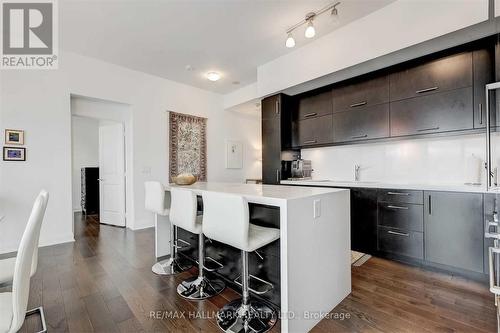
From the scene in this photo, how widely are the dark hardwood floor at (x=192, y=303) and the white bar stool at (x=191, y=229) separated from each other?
3.3 inches

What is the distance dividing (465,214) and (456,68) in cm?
155

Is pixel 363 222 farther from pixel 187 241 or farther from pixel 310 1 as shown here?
pixel 310 1

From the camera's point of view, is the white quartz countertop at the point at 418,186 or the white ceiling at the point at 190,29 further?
the white ceiling at the point at 190,29

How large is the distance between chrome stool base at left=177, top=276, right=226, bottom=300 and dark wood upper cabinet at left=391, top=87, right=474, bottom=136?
9.12 ft

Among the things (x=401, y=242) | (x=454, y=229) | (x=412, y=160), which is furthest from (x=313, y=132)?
(x=454, y=229)

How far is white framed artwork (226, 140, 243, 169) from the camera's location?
19.5 ft

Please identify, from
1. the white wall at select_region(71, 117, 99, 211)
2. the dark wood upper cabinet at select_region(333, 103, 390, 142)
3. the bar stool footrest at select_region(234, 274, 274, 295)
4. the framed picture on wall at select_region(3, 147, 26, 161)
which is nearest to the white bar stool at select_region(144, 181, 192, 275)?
the bar stool footrest at select_region(234, 274, 274, 295)

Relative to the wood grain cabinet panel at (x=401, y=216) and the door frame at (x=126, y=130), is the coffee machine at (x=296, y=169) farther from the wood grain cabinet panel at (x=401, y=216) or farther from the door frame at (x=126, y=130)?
the door frame at (x=126, y=130)

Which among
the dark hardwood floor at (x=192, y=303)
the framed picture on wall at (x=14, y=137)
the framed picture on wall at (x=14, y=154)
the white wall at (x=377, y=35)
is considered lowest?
the dark hardwood floor at (x=192, y=303)

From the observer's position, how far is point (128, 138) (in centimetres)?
454

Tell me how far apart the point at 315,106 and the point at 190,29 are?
2.21 meters

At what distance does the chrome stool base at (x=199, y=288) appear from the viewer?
207cm

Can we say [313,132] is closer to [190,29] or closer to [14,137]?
[190,29]

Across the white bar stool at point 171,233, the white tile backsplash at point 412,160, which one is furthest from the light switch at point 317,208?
the white tile backsplash at point 412,160
